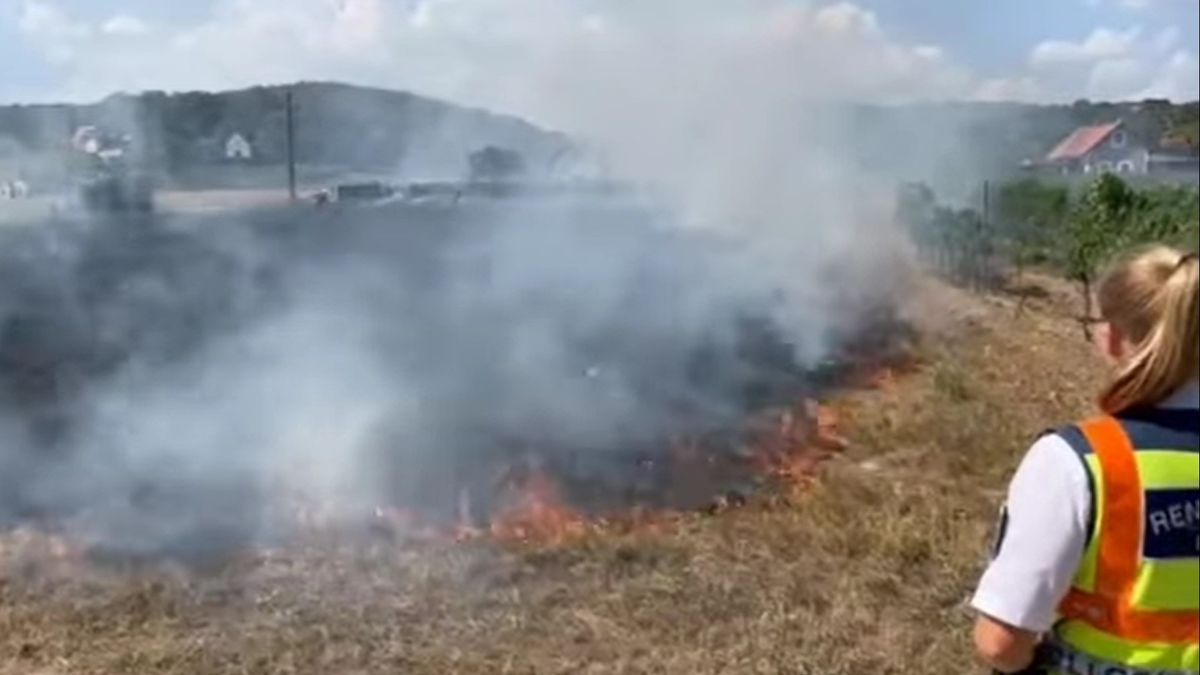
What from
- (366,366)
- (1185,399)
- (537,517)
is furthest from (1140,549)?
(366,366)

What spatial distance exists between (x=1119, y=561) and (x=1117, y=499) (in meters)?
0.10

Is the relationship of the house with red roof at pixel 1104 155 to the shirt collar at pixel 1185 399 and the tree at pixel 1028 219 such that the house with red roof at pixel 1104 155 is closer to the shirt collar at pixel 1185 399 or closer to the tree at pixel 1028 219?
the tree at pixel 1028 219

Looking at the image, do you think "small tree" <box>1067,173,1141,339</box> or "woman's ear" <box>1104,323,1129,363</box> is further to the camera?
"small tree" <box>1067,173,1141,339</box>

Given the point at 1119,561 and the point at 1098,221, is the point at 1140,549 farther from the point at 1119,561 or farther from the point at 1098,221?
the point at 1098,221

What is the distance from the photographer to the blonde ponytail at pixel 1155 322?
1.63 metres

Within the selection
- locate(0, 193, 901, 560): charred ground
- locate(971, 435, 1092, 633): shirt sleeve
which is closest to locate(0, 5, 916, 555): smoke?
locate(0, 193, 901, 560): charred ground

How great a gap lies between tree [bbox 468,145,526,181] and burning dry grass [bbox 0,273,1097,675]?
23.6 ft

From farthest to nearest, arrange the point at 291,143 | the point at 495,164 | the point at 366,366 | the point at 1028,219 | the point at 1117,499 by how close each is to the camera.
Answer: the point at 1028,219, the point at 495,164, the point at 291,143, the point at 366,366, the point at 1117,499

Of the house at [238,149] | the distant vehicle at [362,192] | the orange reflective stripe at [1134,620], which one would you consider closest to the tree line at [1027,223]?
the distant vehicle at [362,192]

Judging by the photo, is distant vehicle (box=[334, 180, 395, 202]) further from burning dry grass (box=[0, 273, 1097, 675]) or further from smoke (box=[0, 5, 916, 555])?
burning dry grass (box=[0, 273, 1097, 675])

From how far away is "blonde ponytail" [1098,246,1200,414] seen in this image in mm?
1634

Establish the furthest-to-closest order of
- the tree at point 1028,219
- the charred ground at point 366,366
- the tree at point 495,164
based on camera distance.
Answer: the tree at point 1028,219 < the tree at point 495,164 < the charred ground at point 366,366

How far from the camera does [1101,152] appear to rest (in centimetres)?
1449

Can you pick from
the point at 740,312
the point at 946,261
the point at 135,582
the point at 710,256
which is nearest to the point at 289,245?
the point at 740,312
